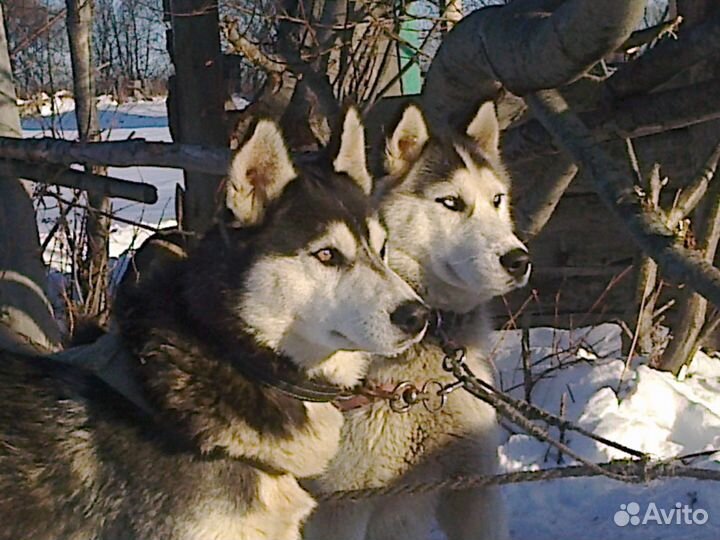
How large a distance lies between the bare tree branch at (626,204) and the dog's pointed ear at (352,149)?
67 centimetres

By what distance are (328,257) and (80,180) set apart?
2270 millimetres

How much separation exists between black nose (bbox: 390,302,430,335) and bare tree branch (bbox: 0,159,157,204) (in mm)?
2047

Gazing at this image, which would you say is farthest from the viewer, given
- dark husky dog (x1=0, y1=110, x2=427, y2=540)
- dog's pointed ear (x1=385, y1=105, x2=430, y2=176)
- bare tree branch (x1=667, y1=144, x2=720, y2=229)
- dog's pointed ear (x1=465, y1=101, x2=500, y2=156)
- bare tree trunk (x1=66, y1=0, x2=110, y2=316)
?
bare tree trunk (x1=66, y1=0, x2=110, y2=316)

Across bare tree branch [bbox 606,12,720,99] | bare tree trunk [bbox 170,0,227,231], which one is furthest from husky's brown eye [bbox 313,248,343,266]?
bare tree trunk [bbox 170,0,227,231]

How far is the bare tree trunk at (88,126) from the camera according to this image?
18.9ft

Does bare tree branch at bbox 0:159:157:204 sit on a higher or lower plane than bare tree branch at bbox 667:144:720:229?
higher

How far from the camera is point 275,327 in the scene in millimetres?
2541

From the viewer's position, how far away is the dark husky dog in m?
2.42

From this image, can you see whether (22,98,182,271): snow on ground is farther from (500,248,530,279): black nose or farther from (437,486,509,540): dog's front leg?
(437,486,509,540): dog's front leg

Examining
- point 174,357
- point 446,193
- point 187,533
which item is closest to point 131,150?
point 446,193

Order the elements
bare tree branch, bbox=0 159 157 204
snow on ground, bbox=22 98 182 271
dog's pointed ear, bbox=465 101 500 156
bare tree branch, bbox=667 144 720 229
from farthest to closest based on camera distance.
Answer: snow on ground, bbox=22 98 182 271 → bare tree branch, bbox=667 144 720 229 → bare tree branch, bbox=0 159 157 204 → dog's pointed ear, bbox=465 101 500 156

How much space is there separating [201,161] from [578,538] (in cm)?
206

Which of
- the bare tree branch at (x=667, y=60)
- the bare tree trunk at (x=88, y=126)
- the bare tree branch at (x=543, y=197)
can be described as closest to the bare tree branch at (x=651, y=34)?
the bare tree branch at (x=667, y=60)

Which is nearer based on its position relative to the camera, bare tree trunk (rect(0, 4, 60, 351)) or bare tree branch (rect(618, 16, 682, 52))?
bare tree branch (rect(618, 16, 682, 52))
